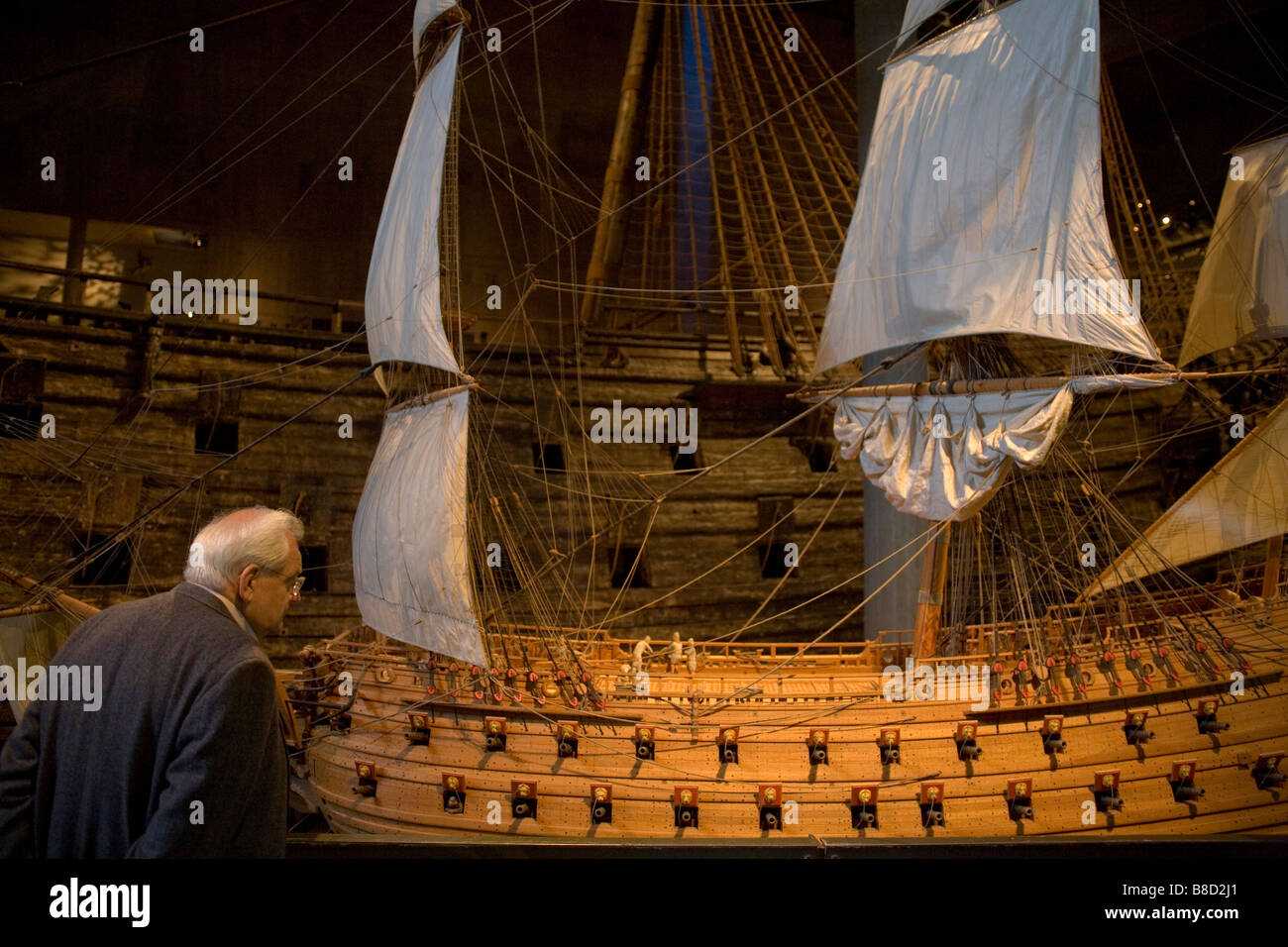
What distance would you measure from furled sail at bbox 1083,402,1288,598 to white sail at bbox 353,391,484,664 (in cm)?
402

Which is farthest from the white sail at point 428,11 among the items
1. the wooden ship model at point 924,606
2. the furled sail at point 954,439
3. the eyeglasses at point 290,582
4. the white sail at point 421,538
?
the eyeglasses at point 290,582

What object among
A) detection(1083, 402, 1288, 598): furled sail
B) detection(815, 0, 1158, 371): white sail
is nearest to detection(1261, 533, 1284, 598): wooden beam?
detection(1083, 402, 1288, 598): furled sail

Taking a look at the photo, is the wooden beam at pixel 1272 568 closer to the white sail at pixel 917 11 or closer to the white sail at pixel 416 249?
the white sail at pixel 917 11

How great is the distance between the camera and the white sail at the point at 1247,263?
257 inches

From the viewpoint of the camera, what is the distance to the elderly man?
157 centimetres

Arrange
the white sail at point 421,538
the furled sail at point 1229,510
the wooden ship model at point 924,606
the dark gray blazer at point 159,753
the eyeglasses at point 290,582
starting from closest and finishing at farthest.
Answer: the dark gray blazer at point 159,753
the eyeglasses at point 290,582
the wooden ship model at point 924,606
the white sail at point 421,538
the furled sail at point 1229,510

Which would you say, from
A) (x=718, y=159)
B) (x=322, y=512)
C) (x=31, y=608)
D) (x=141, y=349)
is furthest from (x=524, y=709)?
(x=718, y=159)

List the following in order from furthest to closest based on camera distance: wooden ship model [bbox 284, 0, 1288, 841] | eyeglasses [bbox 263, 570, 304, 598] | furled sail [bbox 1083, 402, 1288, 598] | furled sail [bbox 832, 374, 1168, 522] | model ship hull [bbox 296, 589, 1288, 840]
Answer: furled sail [bbox 1083, 402, 1288, 598] < furled sail [bbox 832, 374, 1168, 522] < wooden ship model [bbox 284, 0, 1288, 841] < model ship hull [bbox 296, 589, 1288, 840] < eyeglasses [bbox 263, 570, 304, 598]

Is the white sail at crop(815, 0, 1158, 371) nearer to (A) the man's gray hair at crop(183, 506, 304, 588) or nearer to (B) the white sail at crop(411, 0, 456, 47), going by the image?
(B) the white sail at crop(411, 0, 456, 47)

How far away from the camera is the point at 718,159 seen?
10.4 m

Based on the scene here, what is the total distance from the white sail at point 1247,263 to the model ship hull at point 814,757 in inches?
94.4

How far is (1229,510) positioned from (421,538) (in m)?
5.50

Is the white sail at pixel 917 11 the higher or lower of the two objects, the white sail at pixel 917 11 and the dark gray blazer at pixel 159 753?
the higher

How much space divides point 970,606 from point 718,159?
585 centimetres
